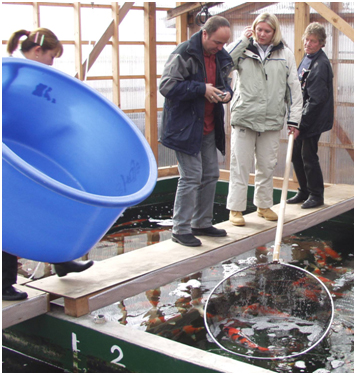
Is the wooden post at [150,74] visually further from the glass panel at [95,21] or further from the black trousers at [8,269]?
the black trousers at [8,269]

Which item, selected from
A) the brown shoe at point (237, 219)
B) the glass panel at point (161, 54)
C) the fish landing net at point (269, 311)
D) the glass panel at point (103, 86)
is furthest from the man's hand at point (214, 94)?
the glass panel at point (161, 54)

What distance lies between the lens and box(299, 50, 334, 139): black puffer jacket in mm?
4770

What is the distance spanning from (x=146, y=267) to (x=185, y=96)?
1095 millimetres

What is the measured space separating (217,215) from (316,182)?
1.45 metres

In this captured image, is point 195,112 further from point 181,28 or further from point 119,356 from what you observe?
point 181,28

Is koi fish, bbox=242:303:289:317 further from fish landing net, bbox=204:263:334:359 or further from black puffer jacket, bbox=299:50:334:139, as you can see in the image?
black puffer jacket, bbox=299:50:334:139

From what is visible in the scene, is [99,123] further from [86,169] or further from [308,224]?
[308,224]

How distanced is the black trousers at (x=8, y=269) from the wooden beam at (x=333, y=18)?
13.4ft

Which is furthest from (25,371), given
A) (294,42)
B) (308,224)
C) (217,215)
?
(294,42)

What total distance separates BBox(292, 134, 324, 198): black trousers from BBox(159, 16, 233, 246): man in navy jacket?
54.9 inches

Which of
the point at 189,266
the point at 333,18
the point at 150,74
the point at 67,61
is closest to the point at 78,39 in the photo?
the point at 67,61

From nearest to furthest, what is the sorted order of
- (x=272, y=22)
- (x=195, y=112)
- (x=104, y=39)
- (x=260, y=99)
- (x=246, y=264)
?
1. (x=195, y=112)
2. (x=272, y=22)
3. (x=260, y=99)
4. (x=246, y=264)
5. (x=104, y=39)

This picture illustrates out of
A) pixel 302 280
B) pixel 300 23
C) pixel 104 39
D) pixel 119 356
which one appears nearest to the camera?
pixel 119 356

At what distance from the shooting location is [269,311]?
352cm
